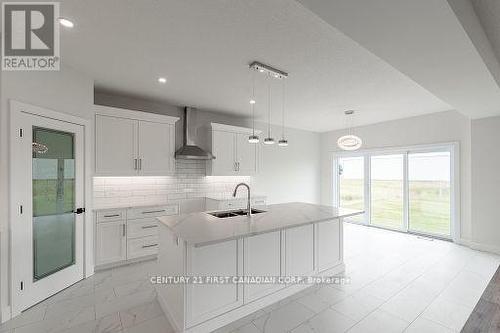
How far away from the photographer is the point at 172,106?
456 centimetres

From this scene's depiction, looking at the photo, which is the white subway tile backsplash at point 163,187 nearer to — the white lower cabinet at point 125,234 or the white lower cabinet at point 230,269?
the white lower cabinet at point 125,234

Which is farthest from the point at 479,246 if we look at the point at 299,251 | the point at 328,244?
the point at 299,251

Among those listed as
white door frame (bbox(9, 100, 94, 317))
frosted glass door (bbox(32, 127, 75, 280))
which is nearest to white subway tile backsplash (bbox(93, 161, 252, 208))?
white door frame (bbox(9, 100, 94, 317))

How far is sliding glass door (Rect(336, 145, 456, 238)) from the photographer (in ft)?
16.6

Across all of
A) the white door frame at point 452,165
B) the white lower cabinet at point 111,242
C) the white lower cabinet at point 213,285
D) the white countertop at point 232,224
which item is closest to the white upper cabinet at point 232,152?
the white lower cabinet at point 111,242

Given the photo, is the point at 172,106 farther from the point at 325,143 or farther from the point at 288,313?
the point at 325,143

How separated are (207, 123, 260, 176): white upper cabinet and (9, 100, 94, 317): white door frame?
7.06ft

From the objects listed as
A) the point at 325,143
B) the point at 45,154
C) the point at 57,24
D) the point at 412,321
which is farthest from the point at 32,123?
the point at 325,143

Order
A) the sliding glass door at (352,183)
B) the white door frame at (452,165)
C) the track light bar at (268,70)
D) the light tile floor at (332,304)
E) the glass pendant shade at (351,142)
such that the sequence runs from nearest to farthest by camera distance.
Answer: the light tile floor at (332,304), the track light bar at (268,70), the glass pendant shade at (351,142), the white door frame at (452,165), the sliding glass door at (352,183)

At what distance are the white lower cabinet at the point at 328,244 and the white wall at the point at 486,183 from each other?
3.20 metres

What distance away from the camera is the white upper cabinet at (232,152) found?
481 centimetres

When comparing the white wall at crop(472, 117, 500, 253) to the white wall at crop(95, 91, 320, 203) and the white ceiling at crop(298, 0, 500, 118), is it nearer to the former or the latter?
the white ceiling at crop(298, 0, 500, 118)

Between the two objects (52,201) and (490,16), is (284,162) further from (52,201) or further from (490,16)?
(52,201)

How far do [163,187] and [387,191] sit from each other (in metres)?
5.44
